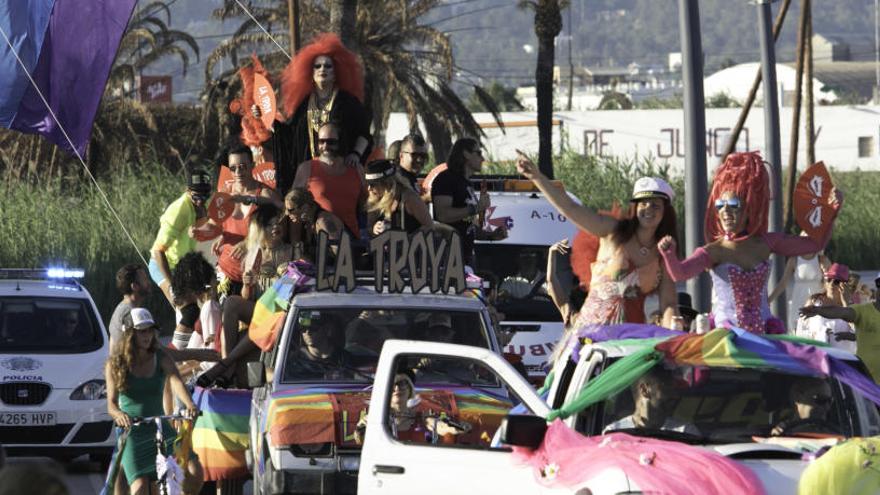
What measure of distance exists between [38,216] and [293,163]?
18.4 meters

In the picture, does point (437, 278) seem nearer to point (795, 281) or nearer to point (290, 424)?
point (290, 424)

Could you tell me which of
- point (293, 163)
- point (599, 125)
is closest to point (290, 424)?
point (293, 163)

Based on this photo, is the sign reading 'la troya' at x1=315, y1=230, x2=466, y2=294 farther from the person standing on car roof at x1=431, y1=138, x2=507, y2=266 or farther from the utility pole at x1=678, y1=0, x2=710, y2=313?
the utility pole at x1=678, y1=0, x2=710, y2=313

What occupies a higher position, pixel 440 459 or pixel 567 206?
pixel 567 206

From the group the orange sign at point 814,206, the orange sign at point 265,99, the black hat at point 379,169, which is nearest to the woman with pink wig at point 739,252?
the orange sign at point 814,206

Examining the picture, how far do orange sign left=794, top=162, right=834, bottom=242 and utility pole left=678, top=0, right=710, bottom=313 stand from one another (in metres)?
5.05

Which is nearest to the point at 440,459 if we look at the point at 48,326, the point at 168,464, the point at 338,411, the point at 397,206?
the point at 338,411

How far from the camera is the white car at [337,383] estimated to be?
33.1 feet

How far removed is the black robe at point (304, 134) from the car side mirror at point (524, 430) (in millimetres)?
7140

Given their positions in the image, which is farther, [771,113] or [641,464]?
[771,113]

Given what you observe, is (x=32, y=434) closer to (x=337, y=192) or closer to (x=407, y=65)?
(x=337, y=192)

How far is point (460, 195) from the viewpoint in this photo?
14750 millimetres

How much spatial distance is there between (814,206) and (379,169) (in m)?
3.38

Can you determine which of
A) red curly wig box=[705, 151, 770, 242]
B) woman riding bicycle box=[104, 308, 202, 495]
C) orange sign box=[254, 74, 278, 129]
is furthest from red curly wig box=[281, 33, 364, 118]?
red curly wig box=[705, 151, 770, 242]
